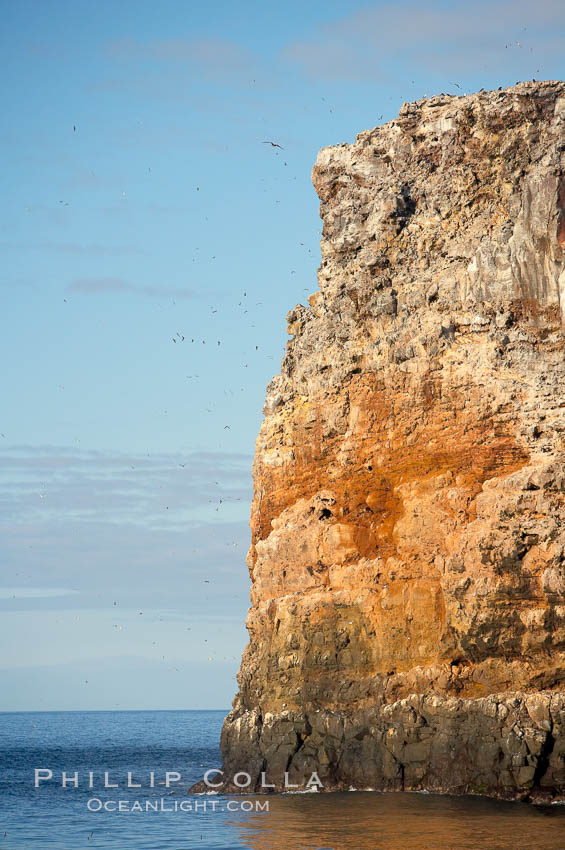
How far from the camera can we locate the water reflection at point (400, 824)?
2367 cm

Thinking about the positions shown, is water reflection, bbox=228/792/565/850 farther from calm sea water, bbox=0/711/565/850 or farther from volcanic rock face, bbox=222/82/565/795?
volcanic rock face, bbox=222/82/565/795

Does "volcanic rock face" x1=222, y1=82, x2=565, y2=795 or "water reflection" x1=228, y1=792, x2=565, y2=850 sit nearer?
"water reflection" x1=228, y1=792, x2=565, y2=850

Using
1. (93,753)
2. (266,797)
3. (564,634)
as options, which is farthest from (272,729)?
(93,753)

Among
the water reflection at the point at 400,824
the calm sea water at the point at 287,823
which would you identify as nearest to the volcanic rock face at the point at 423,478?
the water reflection at the point at 400,824

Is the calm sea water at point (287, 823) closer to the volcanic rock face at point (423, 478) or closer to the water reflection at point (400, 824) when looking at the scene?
the water reflection at point (400, 824)

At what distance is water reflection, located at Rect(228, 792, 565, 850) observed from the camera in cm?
2367

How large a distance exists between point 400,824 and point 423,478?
34.8ft

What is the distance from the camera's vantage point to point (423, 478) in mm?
32562

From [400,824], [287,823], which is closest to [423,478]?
[400,824]

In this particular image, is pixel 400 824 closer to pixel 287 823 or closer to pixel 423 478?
pixel 287 823

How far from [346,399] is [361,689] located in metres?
9.34

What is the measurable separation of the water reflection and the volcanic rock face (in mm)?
1151

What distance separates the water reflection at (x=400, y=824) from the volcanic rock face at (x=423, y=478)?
1151 millimetres

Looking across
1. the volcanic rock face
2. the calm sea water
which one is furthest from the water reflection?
the volcanic rock face
